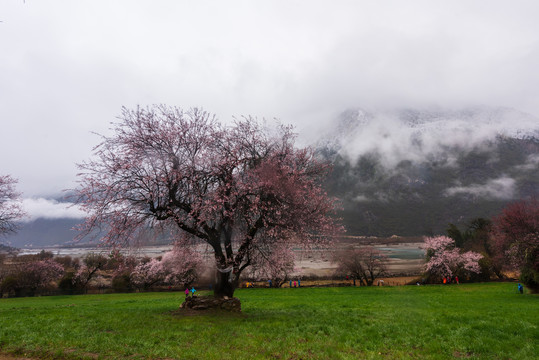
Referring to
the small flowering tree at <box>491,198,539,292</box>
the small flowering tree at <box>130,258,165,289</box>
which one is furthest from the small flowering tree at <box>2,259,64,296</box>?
the small flowering tree at <box>491,198,539,292</box>

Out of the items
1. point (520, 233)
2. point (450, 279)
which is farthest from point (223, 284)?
point (450, 279)

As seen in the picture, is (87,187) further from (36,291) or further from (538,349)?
(36,291)

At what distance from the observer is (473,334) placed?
34.4ft

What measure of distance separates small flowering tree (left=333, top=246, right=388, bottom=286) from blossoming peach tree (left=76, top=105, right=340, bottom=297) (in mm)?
38819

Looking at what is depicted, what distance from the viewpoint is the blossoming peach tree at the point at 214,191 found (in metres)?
14.4

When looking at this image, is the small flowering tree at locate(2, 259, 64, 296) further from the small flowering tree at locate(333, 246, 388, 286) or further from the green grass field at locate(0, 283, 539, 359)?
the small flowering tree at locate(333, 246, 388, 286)

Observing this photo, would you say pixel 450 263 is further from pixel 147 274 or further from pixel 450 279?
pixel 147 274

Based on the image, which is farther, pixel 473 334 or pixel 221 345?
pixel 473 334

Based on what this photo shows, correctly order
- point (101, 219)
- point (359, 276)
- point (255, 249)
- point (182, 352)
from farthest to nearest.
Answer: point (359, 276) < point (255, 249) < point (101, 219) < point (182, 352)

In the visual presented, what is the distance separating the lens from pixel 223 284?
619 inches

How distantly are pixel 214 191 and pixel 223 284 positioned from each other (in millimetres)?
5324

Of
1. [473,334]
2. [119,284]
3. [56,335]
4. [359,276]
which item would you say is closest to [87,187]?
[56,335]

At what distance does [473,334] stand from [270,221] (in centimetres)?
936

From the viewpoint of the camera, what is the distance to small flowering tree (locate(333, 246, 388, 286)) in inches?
2060
